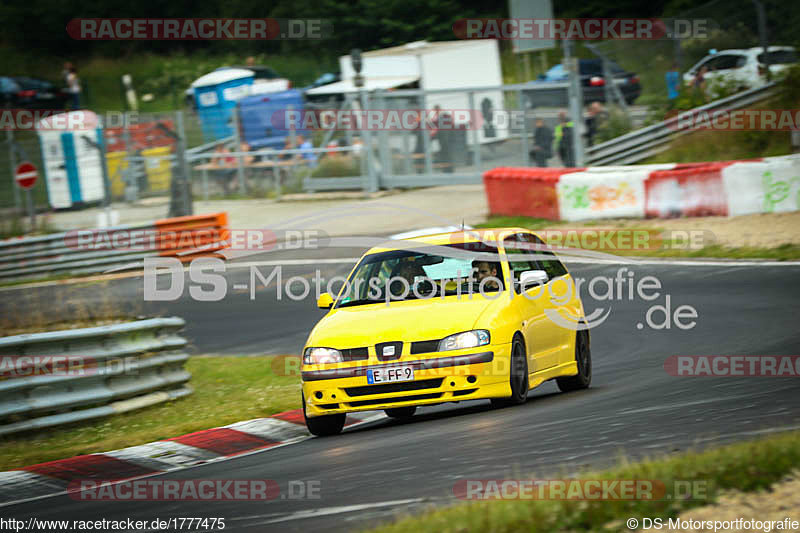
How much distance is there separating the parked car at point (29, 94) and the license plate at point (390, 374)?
1617 inches

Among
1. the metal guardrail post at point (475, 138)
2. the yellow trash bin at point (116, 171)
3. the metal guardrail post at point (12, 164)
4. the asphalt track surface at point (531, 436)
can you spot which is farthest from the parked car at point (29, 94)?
the asphalt track surface at point (531, 436)

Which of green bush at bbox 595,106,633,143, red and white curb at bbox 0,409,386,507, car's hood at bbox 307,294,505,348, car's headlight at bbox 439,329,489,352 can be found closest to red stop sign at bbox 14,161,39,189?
green bush at bbox 595,106,633,143

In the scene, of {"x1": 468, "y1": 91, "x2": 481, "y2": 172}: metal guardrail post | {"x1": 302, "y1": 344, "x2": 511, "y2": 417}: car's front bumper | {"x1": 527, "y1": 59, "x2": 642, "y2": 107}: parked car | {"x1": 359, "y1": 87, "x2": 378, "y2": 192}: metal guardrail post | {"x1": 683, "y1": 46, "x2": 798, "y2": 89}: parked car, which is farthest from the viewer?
{"x1": 359, "y1": 87, "x2": 378, "y2": 192}: metal guardrail post

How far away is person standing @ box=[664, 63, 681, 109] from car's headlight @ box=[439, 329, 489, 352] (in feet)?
69.9

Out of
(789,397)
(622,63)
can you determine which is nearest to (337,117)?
(622,63)

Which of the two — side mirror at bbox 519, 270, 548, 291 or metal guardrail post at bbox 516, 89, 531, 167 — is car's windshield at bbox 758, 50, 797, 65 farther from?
side mirror at bbox 519, 270, 548, 291

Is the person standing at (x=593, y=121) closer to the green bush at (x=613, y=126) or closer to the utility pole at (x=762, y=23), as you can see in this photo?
the green bush at (x=613, y=126)

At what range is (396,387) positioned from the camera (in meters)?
8.98

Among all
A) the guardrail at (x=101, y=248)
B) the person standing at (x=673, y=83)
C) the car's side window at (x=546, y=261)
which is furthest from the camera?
the person standing at (x=673, y=83)

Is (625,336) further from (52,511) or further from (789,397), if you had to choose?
(52,511)

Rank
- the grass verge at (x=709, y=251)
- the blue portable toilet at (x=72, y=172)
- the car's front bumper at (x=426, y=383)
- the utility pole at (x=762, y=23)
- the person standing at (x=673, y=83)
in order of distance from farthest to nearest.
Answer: the blue portable toilet at (x=72, y=172) → the person standing at (x=673, y=83) → the utility pole at (x=762, y=23) → the grass verge at (x=709, y=251) → the car's front bumper at (x=426, y=383)

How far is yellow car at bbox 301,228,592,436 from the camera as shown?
896cm

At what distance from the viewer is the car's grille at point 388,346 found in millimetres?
8992

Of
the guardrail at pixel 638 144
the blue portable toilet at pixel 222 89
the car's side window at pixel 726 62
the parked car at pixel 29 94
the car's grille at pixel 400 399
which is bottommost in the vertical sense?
the car's grille at pixel 400 399
